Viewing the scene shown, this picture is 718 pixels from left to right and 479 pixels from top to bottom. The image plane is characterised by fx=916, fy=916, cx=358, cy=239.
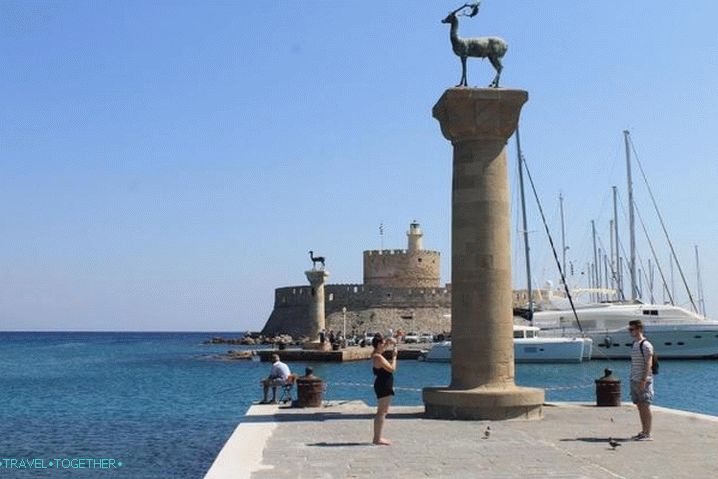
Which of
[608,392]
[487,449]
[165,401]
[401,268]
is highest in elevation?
[401,268]

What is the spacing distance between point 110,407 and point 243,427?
661 inches

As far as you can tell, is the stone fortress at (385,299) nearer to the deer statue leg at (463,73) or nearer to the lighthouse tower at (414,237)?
the lighthouse tower at (414,237)

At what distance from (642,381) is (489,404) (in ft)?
8.07

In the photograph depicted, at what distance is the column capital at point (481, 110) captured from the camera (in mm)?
12641

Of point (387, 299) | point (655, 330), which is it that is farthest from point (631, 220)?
point (387, 299)

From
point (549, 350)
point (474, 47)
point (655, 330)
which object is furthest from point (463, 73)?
point (655, 330)

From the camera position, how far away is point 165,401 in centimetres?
2806

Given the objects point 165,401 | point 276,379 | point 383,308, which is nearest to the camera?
point 276,379

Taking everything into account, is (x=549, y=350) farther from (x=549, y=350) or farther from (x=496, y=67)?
(x=496, y=67)

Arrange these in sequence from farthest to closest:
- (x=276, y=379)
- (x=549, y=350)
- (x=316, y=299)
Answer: (x=316, y=299)
(x=549, y=350)
(x=276, y=379)

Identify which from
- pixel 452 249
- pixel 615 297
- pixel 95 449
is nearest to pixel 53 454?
pixel 95 449

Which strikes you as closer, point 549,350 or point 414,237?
point 549,350

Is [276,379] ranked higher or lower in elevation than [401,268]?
lower

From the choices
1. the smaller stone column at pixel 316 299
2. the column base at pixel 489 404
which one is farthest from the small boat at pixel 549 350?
the column base at pixel 489 404
